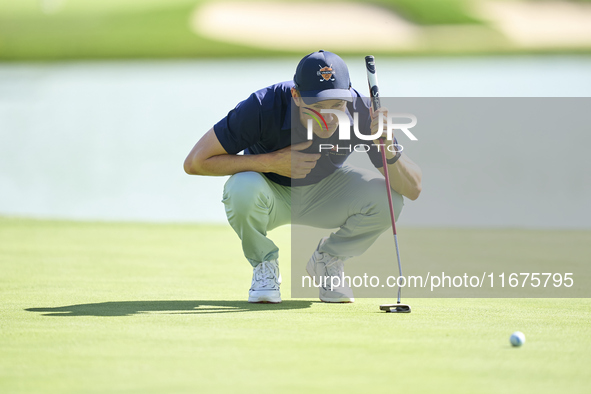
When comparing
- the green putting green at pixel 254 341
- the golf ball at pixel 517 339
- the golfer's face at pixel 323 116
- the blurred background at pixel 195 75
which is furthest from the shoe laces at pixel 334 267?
the blurred background at pixel 195 75

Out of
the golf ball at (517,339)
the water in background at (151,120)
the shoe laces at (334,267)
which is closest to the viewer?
the golf ball at (517,339)

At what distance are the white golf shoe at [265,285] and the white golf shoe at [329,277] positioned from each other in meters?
0.16

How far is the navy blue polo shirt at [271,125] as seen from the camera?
208 cm

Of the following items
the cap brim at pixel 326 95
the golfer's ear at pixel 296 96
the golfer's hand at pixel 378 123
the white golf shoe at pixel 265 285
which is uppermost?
the golfer's ear at pixel 296 96

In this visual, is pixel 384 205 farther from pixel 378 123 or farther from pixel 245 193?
pixel 245 193

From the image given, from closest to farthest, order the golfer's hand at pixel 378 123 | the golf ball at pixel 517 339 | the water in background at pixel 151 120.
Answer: the golf ball at pixel 517 339 < the golfer's hand at pixel 378 123 < the water in background at pixel 151 120

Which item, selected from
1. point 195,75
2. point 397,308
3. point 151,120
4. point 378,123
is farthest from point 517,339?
point 195,75

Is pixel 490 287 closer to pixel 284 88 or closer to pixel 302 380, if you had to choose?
pixel 284 88

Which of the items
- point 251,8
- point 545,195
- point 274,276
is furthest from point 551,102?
point 274,276

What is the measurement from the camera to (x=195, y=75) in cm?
809

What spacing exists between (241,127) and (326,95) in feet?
0.90

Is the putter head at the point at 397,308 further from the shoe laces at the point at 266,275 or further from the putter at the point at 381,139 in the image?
the shoe laces at the point at 266,275

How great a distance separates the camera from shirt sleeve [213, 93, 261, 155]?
2066mm

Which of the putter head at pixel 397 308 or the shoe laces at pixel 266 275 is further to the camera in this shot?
the shoe laces at pixel 266 275
